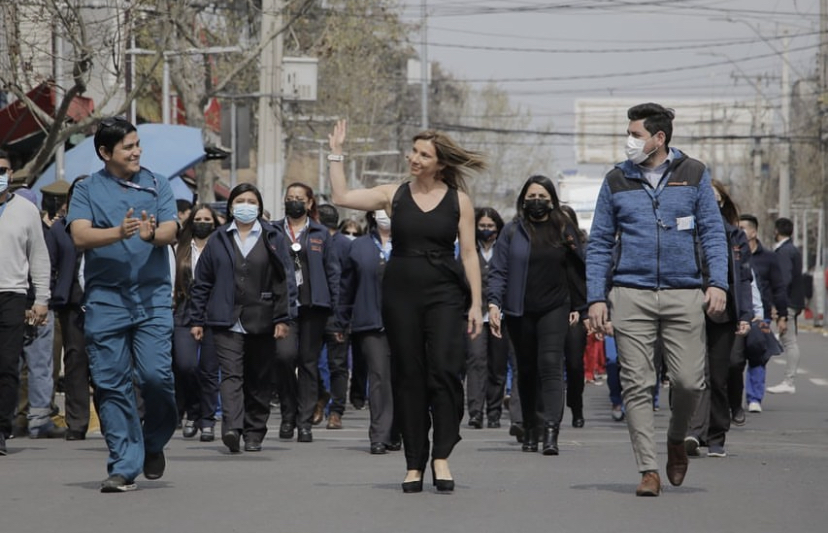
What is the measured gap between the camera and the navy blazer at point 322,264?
579 inches

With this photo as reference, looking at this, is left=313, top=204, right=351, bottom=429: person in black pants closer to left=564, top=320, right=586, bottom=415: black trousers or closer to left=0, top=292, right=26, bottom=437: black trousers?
left=564, top=320, right=586, bottom=415: black trousers

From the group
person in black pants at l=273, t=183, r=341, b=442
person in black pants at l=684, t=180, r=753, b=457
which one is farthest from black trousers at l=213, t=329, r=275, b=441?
person in black pants at l=684, t=180, r=753, b=457

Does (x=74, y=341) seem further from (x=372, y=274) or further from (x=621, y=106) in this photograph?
(x=621, y=106)

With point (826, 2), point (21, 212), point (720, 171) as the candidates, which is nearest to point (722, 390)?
point (21, 212)

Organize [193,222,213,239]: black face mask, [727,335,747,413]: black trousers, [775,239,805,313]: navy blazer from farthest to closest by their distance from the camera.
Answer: [775,239,805,313]: navy blazer
[193,222,213,239]: black face mask
[727,335,747,413]: black trousers

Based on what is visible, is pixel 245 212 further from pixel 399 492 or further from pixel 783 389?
pixel 783 389

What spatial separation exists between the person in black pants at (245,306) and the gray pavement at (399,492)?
366 mm

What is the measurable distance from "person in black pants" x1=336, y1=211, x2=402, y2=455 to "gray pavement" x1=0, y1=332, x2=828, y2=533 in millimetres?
251

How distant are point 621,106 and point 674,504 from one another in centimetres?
7390

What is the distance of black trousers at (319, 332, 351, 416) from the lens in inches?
638

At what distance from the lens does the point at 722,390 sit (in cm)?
1241

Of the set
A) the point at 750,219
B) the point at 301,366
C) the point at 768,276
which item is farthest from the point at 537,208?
the point at 768,276

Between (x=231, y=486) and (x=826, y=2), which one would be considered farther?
(x=826, y=2)

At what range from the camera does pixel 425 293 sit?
32.2 feet
